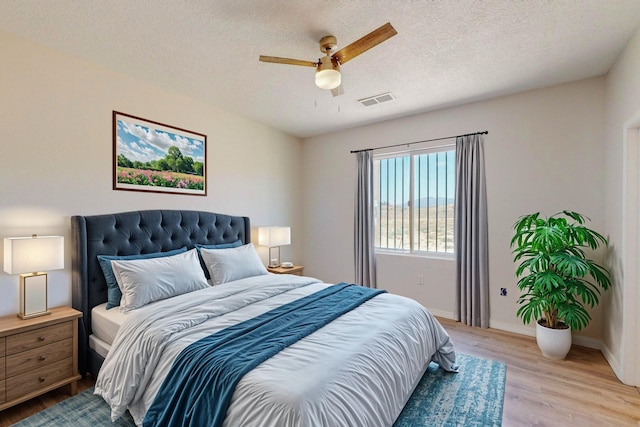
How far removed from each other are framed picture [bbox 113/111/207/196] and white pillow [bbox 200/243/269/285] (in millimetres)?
809

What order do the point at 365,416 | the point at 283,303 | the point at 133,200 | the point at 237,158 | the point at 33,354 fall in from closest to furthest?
the point at 365,416 < the point at 33,354 < the point at 283,303 < the point at 133,200 < the point at 237,158

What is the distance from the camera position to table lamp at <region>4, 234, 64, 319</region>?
80.3 inches

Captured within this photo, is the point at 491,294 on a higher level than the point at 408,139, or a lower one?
lower

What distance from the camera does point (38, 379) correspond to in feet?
6.80

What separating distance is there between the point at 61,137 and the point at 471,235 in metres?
4.16

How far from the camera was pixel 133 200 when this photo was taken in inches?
117

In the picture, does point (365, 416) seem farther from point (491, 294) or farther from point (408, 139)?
point (408, 139)

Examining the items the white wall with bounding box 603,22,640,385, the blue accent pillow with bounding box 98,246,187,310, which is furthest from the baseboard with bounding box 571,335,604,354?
the blue accent pillow with bounding box 98,246,187,310

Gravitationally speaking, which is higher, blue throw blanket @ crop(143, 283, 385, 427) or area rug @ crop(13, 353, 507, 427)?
blue throw blanket @ crop(143, 283, 385, 427)

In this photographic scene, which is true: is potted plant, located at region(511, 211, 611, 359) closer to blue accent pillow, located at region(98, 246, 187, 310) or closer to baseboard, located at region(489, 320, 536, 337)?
baseboard, located at region(489, 320, 536, 337)

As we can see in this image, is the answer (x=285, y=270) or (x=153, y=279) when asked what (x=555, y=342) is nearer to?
(x=285, y=270)

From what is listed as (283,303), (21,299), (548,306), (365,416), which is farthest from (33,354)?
(548,306)

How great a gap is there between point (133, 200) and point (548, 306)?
4023 millimetres

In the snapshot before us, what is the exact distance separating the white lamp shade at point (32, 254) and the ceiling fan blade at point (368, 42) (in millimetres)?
2436
